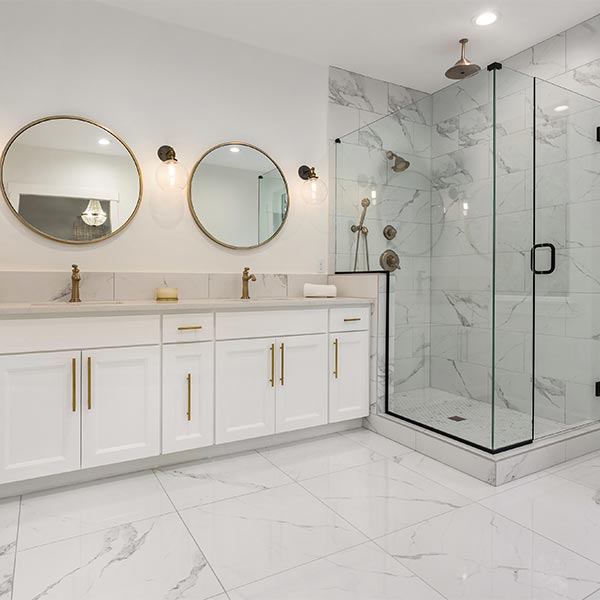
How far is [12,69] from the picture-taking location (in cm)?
244

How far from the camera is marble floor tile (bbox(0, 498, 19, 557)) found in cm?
167

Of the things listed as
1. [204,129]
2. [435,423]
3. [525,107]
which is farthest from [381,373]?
[204,129]

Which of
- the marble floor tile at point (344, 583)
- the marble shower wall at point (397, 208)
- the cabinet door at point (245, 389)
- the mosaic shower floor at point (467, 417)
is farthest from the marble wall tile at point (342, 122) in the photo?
the marble floor tile at point (344, 583)

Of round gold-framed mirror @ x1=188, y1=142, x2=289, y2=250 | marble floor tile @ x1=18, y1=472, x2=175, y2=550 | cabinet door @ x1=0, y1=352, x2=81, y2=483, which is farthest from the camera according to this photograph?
round gold-framed mirror @ x1=188, y1=142, x2=289, y2=250

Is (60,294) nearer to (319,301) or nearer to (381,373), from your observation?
(319,301)

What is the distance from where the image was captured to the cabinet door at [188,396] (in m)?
2.32

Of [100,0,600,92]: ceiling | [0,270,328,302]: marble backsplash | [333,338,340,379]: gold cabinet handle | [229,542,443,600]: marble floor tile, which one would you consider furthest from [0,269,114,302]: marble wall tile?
[229,542,443,600]: marble floor tile

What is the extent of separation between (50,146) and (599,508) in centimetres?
318

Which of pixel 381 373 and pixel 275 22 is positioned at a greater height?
pixel 275 22

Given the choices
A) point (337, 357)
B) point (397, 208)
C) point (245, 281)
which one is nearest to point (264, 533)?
point (337, 357)

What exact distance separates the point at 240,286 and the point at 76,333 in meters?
1.18

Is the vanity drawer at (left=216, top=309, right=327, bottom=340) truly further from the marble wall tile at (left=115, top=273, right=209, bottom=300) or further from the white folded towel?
the marble wall tile at (left=115, top=273, right=209, bottom=300)

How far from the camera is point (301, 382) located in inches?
107

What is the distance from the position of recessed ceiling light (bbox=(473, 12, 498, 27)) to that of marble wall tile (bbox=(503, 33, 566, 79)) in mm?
512
